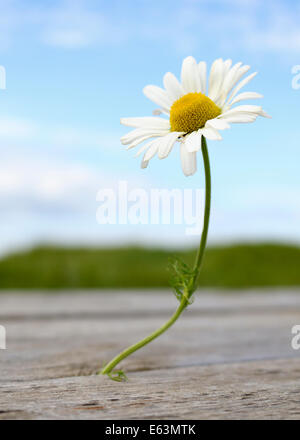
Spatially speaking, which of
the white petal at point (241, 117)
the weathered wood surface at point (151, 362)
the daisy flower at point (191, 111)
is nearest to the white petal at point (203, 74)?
the daisy flower at point (191, 111)

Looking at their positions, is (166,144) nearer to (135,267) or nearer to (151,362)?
(151,362)

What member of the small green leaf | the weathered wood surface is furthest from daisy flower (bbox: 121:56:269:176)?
the weathered wood surface

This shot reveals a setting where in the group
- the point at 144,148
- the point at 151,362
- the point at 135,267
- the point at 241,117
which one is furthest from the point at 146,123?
the point at 135,267

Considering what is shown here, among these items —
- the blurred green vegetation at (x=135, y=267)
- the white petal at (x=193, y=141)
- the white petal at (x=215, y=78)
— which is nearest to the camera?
the white petal at (x=193, y=141)

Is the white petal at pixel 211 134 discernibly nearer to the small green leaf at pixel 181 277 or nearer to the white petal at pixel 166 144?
the white petal at pixel 166 144

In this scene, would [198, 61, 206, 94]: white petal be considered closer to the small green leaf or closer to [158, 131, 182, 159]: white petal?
[158, 131, 182, 159]: white petal
